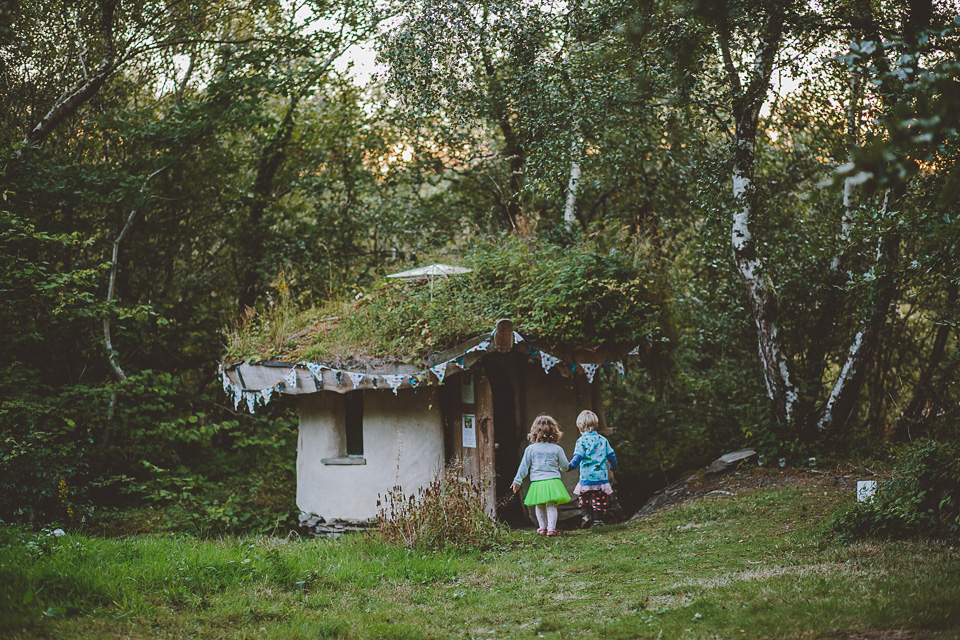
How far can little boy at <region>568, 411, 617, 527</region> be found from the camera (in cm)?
936

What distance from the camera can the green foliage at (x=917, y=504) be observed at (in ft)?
20.5

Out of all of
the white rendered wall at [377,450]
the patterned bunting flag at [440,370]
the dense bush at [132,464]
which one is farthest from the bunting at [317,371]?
the dense bush at [132,464]

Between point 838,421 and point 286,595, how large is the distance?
8.57 metres

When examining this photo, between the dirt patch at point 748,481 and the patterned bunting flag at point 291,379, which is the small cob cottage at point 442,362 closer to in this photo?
the patterned bunting flag at point 291,379

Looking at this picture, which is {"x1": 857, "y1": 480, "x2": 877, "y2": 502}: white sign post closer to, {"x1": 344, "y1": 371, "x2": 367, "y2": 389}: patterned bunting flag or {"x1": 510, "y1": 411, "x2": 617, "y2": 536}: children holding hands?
{"x1": 510, "y1": 411, "x2": 617, "y2": 536}: children holding hands

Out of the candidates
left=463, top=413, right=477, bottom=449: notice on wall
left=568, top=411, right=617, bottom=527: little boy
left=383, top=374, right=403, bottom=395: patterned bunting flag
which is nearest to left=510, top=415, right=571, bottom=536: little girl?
left=568, top=411, right=617, bottom=527: little boy

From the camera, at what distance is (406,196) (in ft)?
56.0

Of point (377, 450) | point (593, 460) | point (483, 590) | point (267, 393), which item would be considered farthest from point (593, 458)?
point (267, 393)

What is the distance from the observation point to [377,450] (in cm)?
1069

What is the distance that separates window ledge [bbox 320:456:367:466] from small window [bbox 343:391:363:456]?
41 centimetres

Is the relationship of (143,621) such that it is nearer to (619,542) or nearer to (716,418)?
(619,542)

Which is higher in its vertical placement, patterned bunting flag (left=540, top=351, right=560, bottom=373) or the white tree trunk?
the white tree trunk

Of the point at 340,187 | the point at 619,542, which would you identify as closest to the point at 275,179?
the point at 340,187

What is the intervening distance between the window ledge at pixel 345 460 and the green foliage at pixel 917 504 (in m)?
6.11
